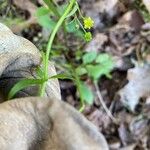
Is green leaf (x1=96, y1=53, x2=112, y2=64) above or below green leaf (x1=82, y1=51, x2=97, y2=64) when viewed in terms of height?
below

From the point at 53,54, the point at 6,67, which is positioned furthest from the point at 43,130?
the point at 53,54

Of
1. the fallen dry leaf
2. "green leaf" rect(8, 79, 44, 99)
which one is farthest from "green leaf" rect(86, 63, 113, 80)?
"green leaf" rect(8, 79, 44, 99)

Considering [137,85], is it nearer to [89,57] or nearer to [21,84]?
[89,57]

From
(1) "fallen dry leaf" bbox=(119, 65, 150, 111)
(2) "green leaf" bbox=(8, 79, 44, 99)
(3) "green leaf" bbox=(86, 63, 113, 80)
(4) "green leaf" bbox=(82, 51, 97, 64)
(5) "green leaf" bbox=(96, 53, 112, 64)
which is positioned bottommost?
(1) "fallen dry leaf" bbox=(119, 65, 150, 111)

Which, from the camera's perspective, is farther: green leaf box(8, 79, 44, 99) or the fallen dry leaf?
the fallen dry leaf

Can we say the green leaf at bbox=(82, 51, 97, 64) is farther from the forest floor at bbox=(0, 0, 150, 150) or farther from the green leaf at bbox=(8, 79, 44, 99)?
the green leaf at bbox=(8, 79, 44, 99)

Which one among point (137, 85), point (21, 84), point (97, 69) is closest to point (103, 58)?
point (97, 69)
